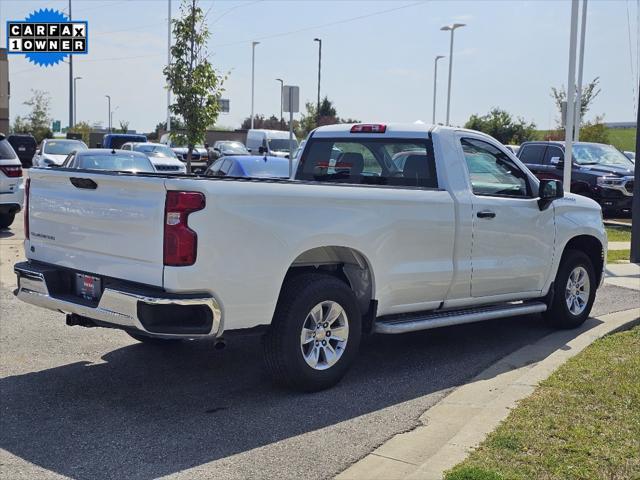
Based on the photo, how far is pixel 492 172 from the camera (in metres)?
7.57

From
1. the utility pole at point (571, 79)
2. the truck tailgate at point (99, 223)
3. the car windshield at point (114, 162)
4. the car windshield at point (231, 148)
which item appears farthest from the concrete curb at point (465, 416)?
the car windshield at point (231, 148)

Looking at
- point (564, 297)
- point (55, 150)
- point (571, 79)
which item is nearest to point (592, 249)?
point (564, 297)

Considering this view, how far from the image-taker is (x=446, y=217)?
6793mm

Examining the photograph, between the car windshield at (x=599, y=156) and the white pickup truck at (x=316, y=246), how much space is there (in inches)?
518

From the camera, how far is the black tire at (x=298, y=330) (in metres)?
5.76

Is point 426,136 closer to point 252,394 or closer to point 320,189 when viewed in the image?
point 320,189

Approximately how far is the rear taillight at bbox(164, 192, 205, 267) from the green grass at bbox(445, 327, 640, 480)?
2076mm

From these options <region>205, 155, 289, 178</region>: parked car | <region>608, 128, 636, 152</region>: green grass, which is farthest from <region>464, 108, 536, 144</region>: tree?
<region>205, 155, 289, 178</region>: parked car

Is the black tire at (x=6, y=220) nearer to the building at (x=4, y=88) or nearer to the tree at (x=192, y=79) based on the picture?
the tree at (x=192, y=79)

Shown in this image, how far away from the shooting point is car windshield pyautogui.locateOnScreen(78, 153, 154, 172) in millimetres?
16219

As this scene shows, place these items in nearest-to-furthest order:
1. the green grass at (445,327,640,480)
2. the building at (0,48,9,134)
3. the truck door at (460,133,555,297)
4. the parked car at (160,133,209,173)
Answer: the green grass at (445,327,640,480), the truck door at (460,133,555,297), the parked car at (160,133,209,173), the building at (0,48,9,134)

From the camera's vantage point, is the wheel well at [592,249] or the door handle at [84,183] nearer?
the door handle at [84,183]

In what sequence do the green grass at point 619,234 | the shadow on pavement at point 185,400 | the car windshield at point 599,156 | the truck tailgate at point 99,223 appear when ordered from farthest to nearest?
the car windshield at point 599,156 → the green grass at point 619,234 → the truck tailgate at point 99,223 → the shadow on pavement at point 185,400

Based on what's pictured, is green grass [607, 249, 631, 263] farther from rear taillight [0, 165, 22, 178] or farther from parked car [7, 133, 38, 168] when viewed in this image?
parked car [7, 133, 38, 168]
